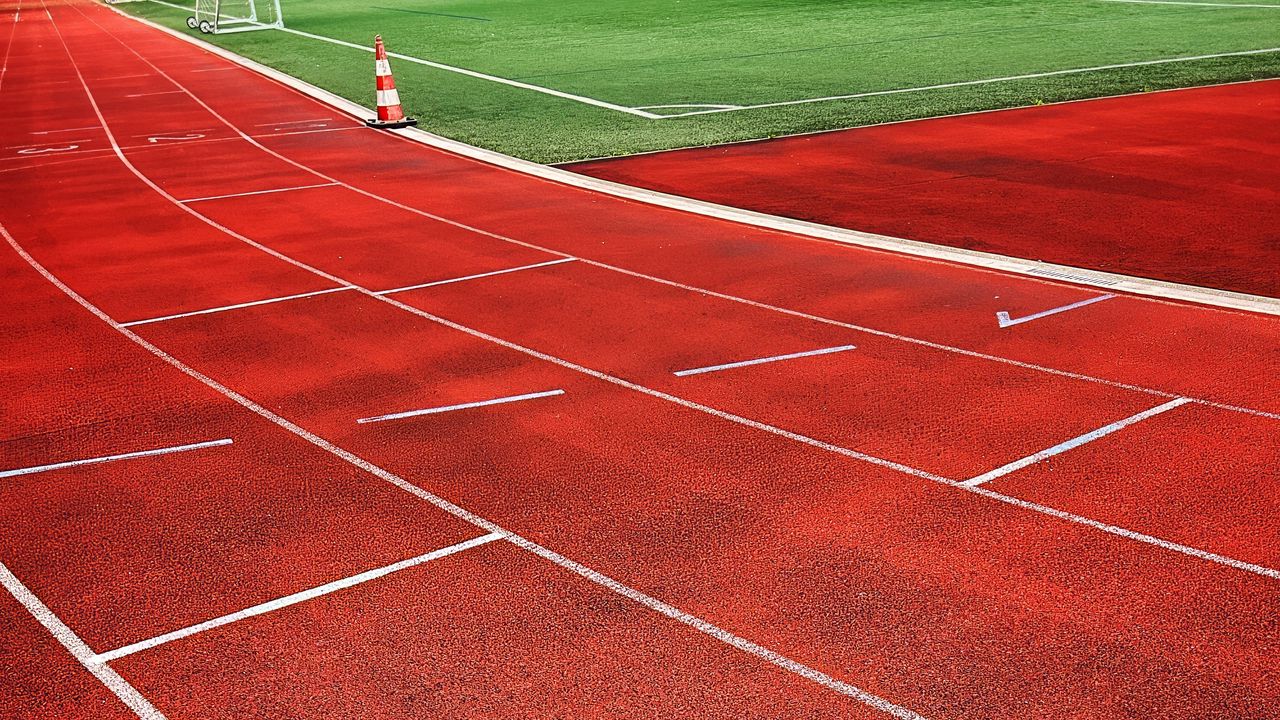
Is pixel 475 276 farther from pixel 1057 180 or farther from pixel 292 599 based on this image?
pixel 1057 180

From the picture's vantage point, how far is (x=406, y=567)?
5191 millimetres

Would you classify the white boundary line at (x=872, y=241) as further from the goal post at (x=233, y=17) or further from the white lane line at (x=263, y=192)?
the goal post at (x=233, y=17)

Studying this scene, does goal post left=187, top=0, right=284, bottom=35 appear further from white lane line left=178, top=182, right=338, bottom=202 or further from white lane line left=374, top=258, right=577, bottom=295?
white lane line left=374, top=258, right=577, bottom=295

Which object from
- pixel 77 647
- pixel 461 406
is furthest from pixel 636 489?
pixel 77 647

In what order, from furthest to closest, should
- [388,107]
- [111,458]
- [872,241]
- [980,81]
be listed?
[980,81] → [388,107] → [872,241] → [111,458]

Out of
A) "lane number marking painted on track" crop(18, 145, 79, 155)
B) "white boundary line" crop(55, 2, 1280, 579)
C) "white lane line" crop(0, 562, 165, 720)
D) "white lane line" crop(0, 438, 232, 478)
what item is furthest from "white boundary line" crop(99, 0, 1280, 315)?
"white lane line" crop(0, 562, 165, 720)

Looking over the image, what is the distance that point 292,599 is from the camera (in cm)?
497

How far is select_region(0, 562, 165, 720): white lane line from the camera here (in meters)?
4.28

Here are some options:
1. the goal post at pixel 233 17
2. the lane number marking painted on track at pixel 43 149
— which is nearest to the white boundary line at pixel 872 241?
the lane number marking painted on track at pixel 43 149

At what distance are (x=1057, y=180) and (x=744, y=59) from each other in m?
10.8

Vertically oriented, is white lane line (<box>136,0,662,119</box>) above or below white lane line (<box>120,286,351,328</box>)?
above

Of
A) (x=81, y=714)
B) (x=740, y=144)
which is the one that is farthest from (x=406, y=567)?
(x=740, y=144)

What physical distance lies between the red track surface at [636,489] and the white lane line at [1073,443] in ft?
0.23

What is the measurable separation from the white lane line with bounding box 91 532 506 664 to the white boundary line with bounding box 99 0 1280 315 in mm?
5462
